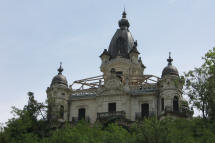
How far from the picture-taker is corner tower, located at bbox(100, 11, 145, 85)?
71.2 meters

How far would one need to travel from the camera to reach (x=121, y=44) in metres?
73.9

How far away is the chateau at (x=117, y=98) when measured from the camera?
60.4m

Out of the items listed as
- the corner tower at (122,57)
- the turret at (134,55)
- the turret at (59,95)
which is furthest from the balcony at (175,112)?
the turret at (134,55)

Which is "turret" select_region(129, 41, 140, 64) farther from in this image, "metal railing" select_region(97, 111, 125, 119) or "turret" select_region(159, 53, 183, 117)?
"metal railing" select_region(97, 111, 125, 119)

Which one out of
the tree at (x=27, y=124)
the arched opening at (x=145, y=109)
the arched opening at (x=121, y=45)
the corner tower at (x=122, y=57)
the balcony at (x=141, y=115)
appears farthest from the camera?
the arched opening at (x=121, y=45)

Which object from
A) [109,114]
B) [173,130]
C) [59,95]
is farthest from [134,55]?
[173,130]

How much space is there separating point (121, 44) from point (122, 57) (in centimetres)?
306

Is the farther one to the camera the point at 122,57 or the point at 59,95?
the point at 122,57

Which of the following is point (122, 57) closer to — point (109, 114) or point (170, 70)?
point (170, 70)

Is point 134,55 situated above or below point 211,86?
above

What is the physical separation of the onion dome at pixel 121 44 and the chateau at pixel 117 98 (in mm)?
4570

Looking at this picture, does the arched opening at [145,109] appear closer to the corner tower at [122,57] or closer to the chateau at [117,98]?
the chateau at [117,98]

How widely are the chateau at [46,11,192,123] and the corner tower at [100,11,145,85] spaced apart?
6.06 feet

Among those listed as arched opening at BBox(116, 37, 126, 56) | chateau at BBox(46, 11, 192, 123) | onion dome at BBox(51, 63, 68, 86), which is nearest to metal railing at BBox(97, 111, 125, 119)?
chateau at BBox(46, 11, 192, 123)
